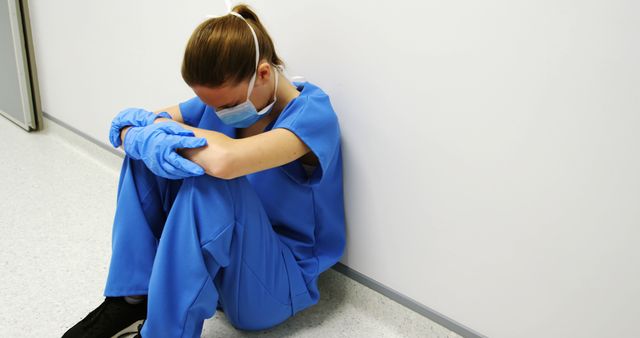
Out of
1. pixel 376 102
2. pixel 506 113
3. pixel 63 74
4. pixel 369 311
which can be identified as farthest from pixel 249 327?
pixel 63 74

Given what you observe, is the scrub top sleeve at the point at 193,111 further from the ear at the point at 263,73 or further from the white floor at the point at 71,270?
the white floor at the point at 71,270

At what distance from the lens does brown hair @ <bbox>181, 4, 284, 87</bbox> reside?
968mm

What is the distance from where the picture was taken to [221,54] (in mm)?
968

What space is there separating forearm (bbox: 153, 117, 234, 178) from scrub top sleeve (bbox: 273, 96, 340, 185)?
0.13 m

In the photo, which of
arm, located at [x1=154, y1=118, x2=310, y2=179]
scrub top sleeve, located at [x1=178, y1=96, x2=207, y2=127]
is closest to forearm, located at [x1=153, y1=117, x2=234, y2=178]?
arm, located at [x1=154, y1=118, x2=310, y2=179]

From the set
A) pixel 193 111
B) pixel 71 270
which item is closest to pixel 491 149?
pixel 193 111

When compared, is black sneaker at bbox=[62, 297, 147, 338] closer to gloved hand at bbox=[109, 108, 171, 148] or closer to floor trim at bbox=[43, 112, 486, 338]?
gloved hand at bbox=[109, 108, 171, 148]

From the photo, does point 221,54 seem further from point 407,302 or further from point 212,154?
point 407,302

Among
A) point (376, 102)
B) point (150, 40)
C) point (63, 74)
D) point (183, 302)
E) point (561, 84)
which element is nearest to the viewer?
point (561, 84)

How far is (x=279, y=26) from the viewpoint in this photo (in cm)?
131

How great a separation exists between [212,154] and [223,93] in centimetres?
14

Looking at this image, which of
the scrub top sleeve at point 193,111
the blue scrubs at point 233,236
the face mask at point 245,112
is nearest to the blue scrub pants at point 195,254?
the blue scrubs at point 233,236

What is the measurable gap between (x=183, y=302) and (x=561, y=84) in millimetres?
783

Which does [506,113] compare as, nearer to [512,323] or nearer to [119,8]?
[512,323]
